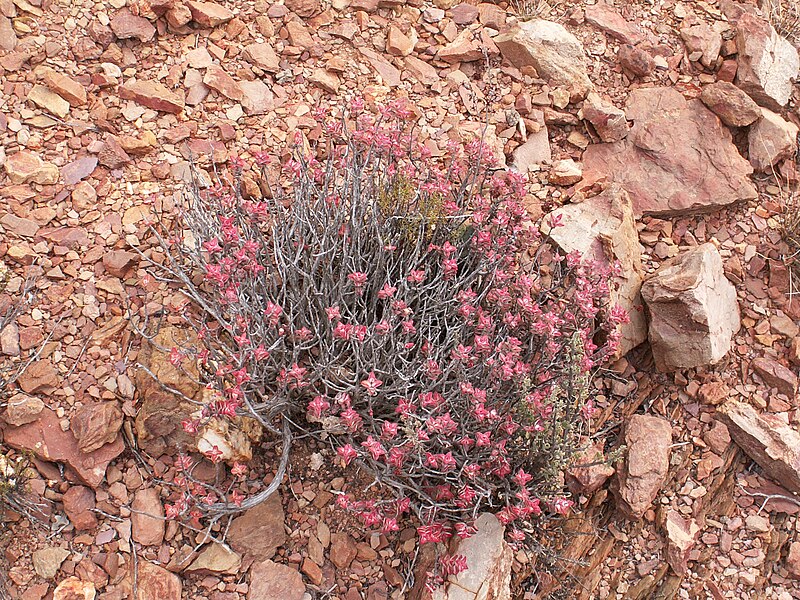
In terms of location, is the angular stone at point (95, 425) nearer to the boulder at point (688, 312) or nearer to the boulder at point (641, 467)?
the boulder at point (641, 467)

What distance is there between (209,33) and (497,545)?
3.24 m

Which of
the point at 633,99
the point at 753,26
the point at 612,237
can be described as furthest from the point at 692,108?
the point at 612,237

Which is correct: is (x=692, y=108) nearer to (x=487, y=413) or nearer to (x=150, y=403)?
(x=487, y=413)

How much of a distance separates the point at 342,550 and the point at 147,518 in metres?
0.84

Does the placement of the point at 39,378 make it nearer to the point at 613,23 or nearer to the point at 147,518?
the point at 147,518

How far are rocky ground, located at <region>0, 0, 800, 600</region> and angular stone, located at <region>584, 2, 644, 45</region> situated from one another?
0.03 meters

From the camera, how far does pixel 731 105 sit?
15.0ft

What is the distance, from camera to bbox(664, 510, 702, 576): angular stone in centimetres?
362

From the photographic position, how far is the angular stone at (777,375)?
157 inches

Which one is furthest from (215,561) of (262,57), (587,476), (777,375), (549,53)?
(549,53)

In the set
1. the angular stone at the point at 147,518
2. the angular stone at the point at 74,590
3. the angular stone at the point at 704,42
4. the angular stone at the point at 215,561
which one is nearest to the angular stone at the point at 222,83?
the angular stone at the point at 147,518

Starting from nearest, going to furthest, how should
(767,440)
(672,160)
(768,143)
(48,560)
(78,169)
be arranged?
(48,560) < (767,440) < (78,169) < (672,160) < (768,143)

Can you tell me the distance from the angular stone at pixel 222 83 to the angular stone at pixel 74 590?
257 centimetres

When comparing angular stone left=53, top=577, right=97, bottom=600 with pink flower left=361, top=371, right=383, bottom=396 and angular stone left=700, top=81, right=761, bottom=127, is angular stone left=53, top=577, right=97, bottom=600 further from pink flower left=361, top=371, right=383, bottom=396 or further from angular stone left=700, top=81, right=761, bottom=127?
angular stone left=700, top=81, right=761, bottom=127
